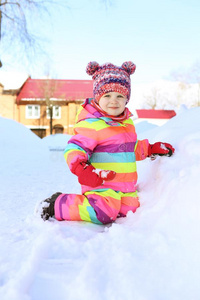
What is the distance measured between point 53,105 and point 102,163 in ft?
85.7

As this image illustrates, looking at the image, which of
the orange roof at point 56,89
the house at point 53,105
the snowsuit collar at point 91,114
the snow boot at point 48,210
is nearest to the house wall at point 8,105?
the house at point 53,105

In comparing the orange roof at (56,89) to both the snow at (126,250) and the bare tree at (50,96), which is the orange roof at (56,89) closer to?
the bare tree at (50,96)

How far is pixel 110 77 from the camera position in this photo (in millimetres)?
2145

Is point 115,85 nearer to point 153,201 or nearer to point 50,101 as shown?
point 153,201

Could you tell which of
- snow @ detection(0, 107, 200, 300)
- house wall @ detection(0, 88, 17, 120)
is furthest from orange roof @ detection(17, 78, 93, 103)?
snow @ detection(0, 107, 200, 300)

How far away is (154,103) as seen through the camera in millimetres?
40750

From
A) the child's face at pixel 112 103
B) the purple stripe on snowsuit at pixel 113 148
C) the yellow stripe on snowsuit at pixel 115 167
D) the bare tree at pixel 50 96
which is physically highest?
the child's face at pixel 112 103

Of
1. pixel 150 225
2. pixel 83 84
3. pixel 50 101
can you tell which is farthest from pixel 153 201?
pixel 83 84

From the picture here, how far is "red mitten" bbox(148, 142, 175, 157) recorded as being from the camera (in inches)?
87.4

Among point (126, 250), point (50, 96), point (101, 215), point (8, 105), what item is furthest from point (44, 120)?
point (126, 250)

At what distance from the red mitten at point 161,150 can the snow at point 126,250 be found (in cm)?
6

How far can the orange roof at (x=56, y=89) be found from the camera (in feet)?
90.5

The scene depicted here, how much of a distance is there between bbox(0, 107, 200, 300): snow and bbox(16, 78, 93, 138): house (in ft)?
85.0

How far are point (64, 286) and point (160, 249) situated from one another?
19.4 inches
